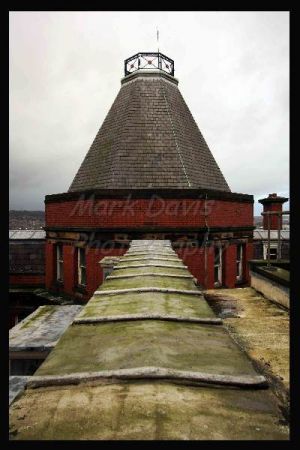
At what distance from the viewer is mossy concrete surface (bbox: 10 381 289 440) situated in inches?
55.3

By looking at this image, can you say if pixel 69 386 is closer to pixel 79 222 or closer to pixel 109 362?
pixel 109 362

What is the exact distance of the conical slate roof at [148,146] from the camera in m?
13.8

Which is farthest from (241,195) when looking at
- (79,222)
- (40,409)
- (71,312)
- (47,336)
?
(40,409)

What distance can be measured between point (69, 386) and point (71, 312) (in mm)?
6392

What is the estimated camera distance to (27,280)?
19.2 meters

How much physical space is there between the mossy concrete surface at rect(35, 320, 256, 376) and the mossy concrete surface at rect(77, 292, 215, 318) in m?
0.28

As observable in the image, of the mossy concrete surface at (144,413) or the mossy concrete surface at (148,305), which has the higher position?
the mossy concrete surface at (148,305)

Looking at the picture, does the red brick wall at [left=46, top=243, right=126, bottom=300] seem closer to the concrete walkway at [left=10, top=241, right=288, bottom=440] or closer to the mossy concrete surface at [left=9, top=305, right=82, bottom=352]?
the mossy concrete surface at [left=9, top=305, right=82, bottom=352]

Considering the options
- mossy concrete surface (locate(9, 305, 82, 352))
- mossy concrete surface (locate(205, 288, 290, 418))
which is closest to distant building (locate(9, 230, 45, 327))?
mossy concrete surface (locate(9, 305, 82, 352))

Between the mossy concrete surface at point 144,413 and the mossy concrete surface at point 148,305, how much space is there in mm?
1325

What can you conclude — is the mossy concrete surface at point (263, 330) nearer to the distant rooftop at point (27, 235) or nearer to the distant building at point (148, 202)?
the distant building at point (148, 202)

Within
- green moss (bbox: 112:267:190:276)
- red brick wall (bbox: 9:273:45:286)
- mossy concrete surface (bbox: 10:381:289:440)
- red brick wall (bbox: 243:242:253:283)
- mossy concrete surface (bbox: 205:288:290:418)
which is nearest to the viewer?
mossy concrete surface (bbox: 10:381:289:440)

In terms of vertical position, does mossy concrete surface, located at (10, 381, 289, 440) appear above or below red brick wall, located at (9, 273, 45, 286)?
above

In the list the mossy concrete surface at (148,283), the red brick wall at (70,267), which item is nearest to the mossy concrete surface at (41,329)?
the mossy concrete surface at (148,283)
